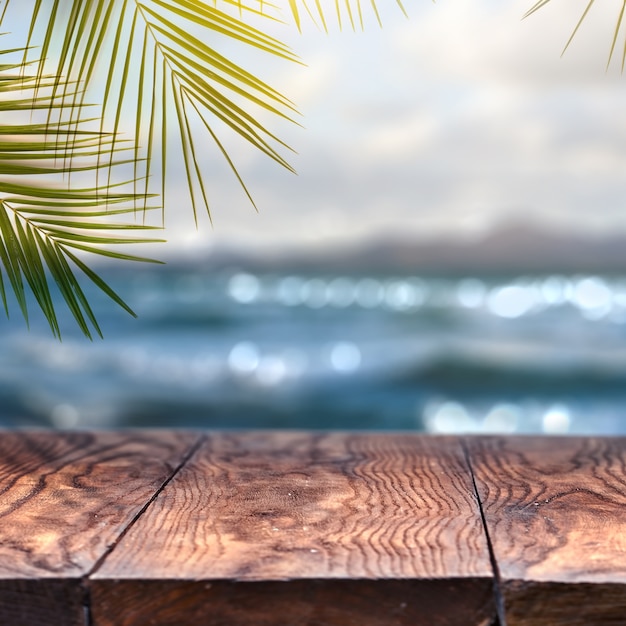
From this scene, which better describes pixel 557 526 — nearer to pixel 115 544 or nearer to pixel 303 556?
pixel 303 556

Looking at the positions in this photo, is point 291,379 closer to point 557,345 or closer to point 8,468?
point 557,345

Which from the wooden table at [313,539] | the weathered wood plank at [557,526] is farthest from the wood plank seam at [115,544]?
the weathered wood plank at [557,526]

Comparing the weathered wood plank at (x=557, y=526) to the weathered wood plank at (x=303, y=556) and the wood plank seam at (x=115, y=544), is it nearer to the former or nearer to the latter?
the weathered wood plank at (x=303, y=556)

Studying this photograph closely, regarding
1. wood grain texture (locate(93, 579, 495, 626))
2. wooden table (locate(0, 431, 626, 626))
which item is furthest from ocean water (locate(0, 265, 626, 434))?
wood grain texture (locate(93, 579, 495, 626))

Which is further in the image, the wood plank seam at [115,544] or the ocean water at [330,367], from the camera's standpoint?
the ocean water at [330,367]

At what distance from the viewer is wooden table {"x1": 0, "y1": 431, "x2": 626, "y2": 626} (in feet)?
2.04

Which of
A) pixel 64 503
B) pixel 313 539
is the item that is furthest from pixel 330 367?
pixel 313 539

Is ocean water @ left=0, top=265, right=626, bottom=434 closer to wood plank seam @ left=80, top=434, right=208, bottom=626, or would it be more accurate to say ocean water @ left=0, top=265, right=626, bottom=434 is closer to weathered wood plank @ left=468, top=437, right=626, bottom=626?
weathered wood plank @ left=468, top=437, right=626, bottom=626

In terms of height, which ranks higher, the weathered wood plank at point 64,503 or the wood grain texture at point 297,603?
the weathered wood plank at point 64,503

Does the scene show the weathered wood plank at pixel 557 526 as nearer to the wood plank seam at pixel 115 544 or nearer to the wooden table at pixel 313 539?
the wooden table at pixel 313 539

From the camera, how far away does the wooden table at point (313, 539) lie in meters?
0.62

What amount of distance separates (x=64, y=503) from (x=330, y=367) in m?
7.98

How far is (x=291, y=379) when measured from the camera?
8.34 m

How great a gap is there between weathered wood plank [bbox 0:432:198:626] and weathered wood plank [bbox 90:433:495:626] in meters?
0.02
